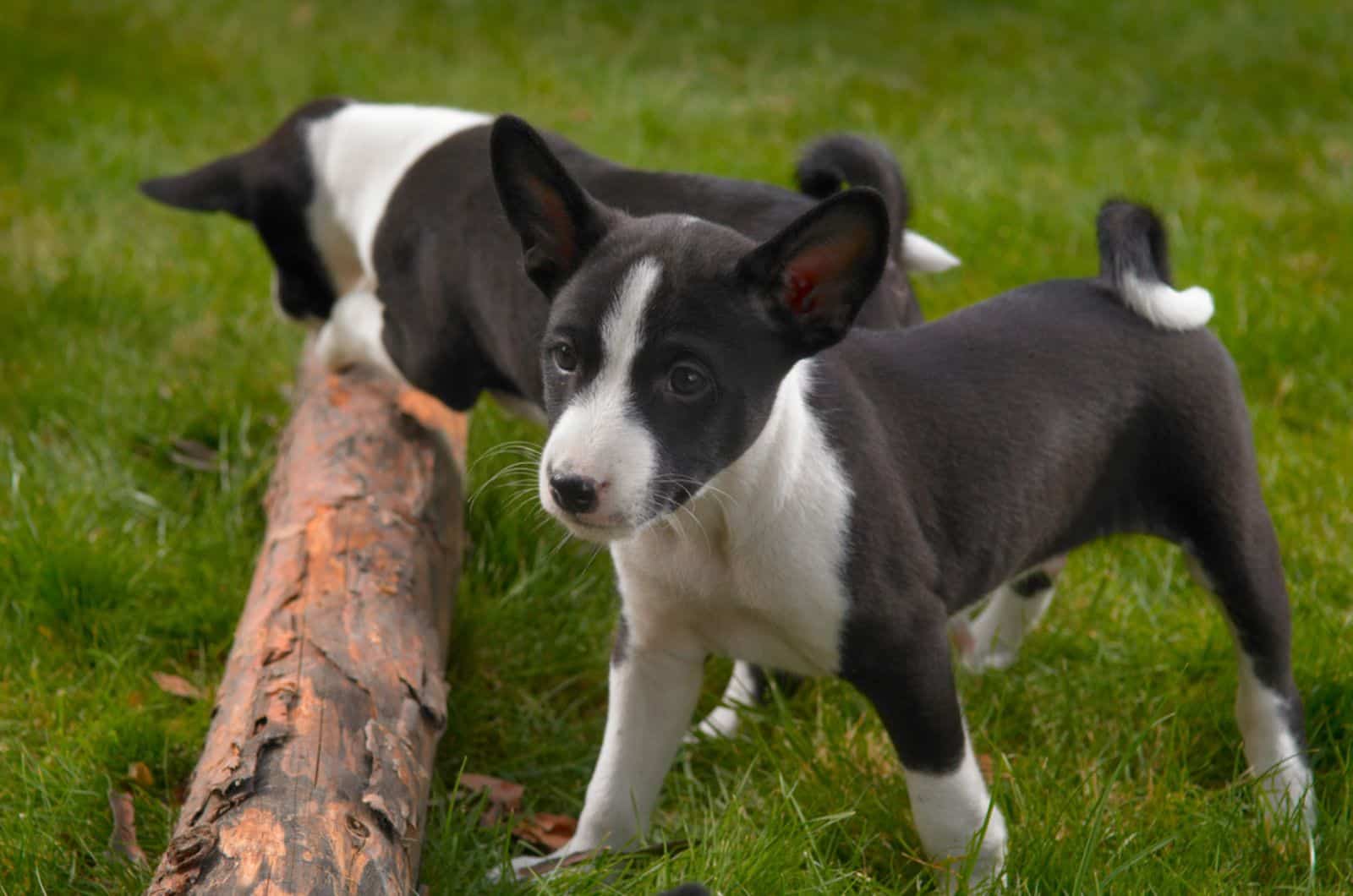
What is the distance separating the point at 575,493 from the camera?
94.8 inches

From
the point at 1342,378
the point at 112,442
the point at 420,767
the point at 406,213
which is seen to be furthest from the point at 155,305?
the point at 1342,378

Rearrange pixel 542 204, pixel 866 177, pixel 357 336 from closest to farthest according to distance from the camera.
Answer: pixel 542 204, pixel 866 177, pixel 357 336

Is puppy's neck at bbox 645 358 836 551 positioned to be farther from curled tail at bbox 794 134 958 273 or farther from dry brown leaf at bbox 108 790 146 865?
dry brown leaf at bbox 108 790 146 865

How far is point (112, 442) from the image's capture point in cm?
461

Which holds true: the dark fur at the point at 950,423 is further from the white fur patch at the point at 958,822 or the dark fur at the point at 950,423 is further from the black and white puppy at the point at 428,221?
the black and white puppy at the point at 428,221

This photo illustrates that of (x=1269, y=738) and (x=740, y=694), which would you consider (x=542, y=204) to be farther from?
(x=1269, y=738)

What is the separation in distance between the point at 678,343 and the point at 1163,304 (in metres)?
1.19

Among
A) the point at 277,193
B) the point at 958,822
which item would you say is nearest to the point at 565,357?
the point at 958,822

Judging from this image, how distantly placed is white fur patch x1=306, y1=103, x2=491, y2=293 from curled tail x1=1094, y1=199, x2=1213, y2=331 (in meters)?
1.88

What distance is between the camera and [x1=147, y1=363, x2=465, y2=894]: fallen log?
8.30 feet

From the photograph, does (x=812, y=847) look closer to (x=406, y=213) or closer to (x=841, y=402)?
(x=841, y=402)

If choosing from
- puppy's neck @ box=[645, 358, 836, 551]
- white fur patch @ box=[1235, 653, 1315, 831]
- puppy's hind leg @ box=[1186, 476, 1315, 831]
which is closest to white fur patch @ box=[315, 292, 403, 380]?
puppy's neck @ box=[645, 358, 836, 551]

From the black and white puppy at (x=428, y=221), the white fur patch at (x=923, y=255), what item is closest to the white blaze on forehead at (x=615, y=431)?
the black and white puppy at (x=428, y=221)

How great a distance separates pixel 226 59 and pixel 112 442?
4.45 metres
